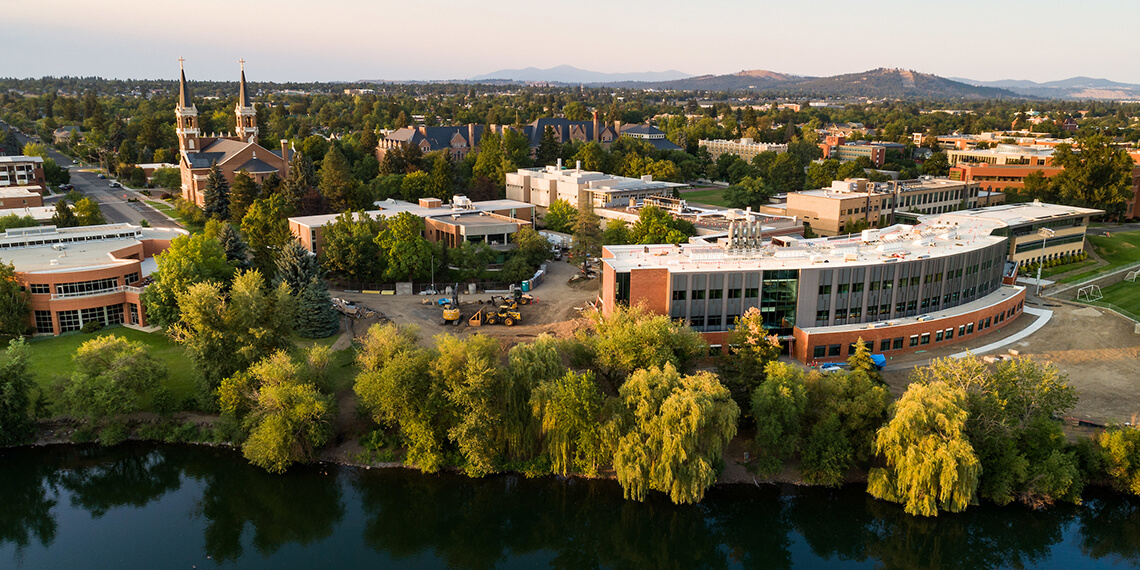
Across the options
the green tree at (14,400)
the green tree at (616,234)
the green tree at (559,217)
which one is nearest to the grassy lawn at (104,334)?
the green tree at (14,400)

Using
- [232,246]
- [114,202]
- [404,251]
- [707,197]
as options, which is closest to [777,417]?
[404,251]

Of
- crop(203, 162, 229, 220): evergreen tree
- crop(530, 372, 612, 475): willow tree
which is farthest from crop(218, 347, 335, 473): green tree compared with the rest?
crop(203, 162, 229, 220): evergreen tree

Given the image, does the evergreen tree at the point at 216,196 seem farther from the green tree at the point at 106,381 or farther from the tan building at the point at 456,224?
the green tree at the point at 106,381

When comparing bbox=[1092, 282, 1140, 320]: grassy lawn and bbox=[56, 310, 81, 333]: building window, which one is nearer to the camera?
bbox=[56, 310, 81, 333]: building window

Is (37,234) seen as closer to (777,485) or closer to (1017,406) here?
(777,485)

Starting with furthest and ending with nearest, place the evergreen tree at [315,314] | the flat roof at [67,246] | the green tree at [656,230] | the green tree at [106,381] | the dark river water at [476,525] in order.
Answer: the green tree at [656,230]
the flat roof at [67,246]
the evergreen tree at [315,314]
the green tree at [106,381]
the dark river water at [476,525]

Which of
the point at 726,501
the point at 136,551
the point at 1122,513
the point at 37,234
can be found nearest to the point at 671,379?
the point at 726,501

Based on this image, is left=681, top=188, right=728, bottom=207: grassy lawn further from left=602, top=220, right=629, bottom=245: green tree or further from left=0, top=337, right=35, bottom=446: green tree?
left=0, top=337, right=35, bottom=446: green tree
